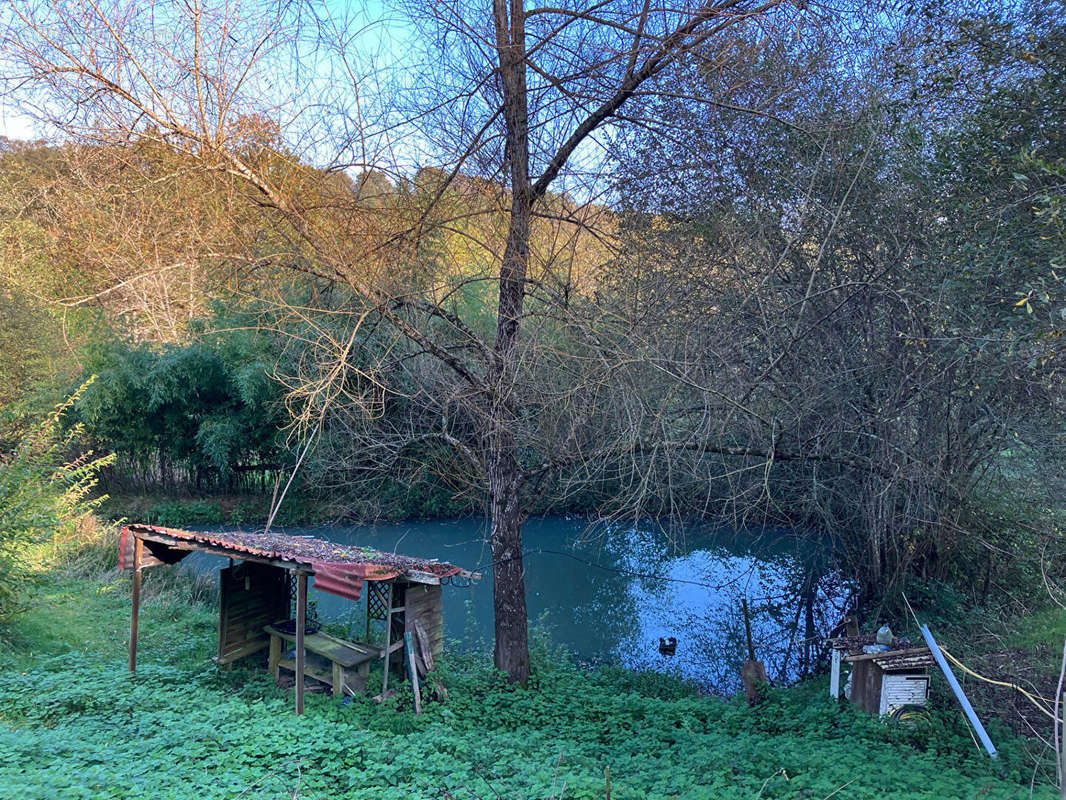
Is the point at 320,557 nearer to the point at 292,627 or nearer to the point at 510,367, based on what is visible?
the point at 292,627

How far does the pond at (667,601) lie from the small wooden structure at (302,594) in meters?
0.84

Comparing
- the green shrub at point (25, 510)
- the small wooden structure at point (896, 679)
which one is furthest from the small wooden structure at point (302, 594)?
the small wooden structure at point (896, 679)

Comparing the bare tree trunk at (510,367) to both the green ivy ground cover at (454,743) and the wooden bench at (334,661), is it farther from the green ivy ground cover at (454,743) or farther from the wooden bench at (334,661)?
the wooden bench at (334,661)

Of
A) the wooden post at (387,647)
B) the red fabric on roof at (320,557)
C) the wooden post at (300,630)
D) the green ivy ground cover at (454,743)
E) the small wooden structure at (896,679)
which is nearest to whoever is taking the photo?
the green ivy ground cover at (454,743)

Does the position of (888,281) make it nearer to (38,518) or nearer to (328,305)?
(328,305)

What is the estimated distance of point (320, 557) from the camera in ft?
20.0

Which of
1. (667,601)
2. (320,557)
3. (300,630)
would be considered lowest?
(667,601)

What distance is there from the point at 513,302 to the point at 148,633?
636 centimetres

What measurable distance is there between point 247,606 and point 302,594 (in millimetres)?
1711

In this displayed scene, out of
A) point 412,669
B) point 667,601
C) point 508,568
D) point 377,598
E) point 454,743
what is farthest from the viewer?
point 667,601

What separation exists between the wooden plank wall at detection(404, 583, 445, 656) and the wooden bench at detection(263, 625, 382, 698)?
0.46 meters

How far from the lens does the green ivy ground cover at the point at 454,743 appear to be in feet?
13.0

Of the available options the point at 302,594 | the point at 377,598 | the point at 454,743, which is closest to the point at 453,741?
the point at 454,743

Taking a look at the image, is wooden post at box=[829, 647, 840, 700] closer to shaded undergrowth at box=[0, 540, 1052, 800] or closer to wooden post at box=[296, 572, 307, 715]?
shaded undergrowth at box=[0, 540, 1052, 800]
